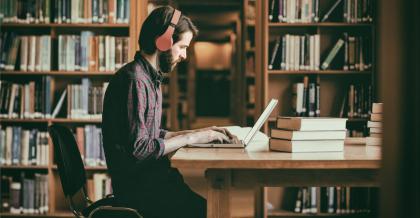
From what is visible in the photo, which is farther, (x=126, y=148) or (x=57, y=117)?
(x=57, y=117)

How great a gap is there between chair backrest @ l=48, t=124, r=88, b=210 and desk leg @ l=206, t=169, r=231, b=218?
59cm

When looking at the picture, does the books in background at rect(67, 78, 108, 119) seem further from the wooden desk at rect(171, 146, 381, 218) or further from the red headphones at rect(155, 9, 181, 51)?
the wooden desk at rect(171, 146, 381, 218)

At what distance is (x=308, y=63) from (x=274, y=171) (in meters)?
2.50

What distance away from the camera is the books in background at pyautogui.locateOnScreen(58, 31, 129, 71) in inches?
159

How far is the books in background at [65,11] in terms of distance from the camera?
13.2ft

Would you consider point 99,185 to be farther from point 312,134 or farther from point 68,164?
point 312,134

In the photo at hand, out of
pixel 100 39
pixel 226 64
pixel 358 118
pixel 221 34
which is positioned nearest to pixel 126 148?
pixel 100 39

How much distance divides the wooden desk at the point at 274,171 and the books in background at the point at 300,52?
7.83ft

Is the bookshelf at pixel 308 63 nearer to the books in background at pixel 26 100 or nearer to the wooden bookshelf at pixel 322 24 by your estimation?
the wooden bookshelf at pixel 322 24

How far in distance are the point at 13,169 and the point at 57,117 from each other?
21.3 inches

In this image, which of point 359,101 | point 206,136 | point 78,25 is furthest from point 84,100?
point 206,136

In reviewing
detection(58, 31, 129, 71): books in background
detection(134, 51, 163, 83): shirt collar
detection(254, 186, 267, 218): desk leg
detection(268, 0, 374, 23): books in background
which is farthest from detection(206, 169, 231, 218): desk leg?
detection(268, 0, 374, 23): books in background

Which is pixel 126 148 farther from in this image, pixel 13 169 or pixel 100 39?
pixel 13 169

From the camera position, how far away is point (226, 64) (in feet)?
63.2
